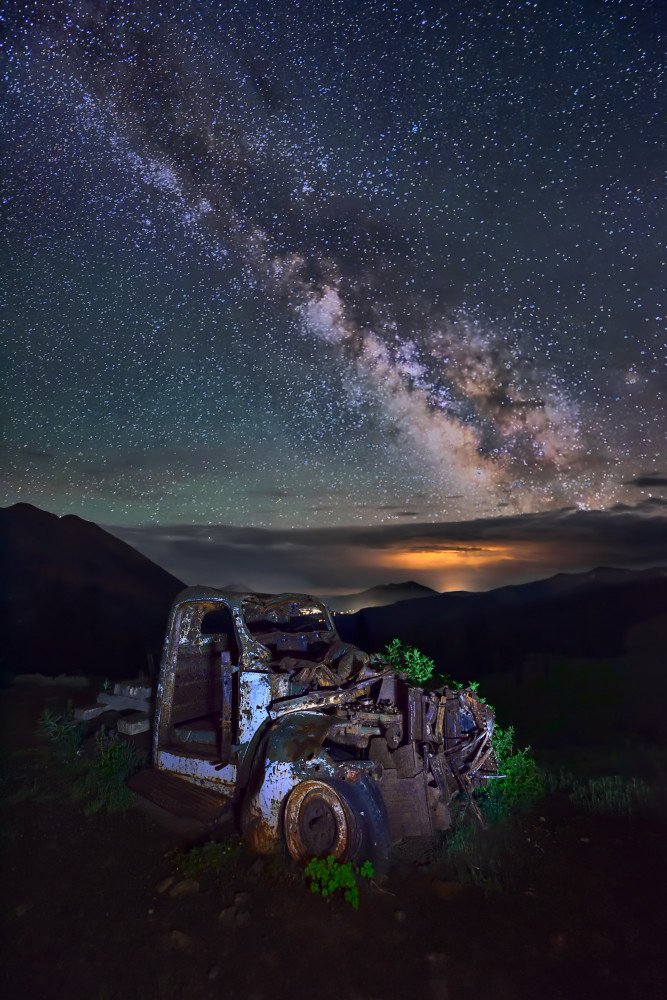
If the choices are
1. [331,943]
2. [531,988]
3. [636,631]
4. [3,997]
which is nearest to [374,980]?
[331,943]

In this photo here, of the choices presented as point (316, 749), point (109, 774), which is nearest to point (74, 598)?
point (109, 774)

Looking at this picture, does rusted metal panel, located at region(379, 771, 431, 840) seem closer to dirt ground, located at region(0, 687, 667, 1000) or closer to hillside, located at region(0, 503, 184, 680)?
dirt ground, located at region(0, 687, 667, 1000)

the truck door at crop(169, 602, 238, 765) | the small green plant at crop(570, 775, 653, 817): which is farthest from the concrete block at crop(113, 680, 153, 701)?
the small green plant at crop(570, 775, 653, 817)

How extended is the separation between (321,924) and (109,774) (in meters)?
3.70

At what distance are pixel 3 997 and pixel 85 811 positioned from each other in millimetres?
2572

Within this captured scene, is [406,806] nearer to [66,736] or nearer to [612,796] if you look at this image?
[612,796]

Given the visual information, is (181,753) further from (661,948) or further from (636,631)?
(636,631)

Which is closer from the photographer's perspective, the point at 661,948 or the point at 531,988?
the point at 531,988

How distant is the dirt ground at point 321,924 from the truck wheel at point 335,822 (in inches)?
9.6

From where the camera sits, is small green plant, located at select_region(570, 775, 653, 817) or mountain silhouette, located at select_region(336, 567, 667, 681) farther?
mountain silhouette, located at select_region(336, 567, 667, 681)

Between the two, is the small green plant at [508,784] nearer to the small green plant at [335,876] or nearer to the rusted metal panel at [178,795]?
the small green plant at [335,876]

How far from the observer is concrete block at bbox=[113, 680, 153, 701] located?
8.17 metres

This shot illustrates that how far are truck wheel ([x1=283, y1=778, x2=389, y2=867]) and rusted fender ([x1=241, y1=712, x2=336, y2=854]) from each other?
0.32 feet

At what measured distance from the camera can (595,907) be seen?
13.2 feet
